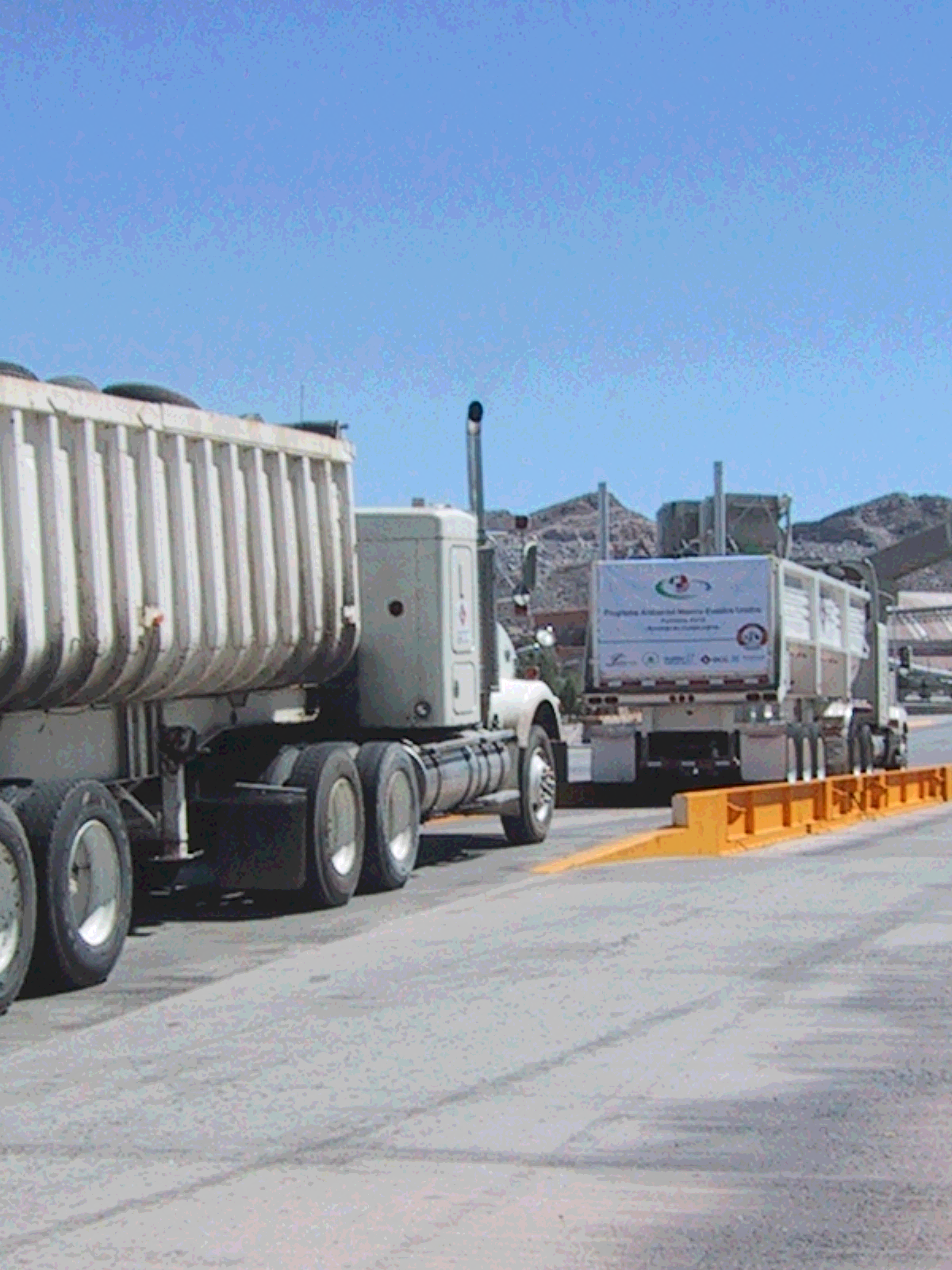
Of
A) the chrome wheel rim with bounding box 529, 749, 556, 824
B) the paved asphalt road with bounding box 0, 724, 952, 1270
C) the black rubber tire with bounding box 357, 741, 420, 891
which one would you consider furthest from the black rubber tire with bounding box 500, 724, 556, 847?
the paved asphalt road with bounding box 0, 724, 952, 1270

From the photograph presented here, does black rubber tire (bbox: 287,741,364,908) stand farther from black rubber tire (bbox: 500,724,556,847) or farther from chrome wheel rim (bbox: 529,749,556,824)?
chrome wheel rim (bbox: 529,749,556,824)

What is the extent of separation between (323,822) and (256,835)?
18.4 inches

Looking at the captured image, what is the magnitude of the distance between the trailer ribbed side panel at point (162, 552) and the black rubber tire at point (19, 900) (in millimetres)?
837

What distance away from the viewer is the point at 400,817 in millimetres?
15102

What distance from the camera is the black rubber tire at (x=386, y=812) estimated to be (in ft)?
47.9

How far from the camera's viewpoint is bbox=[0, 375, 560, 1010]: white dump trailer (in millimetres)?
10586

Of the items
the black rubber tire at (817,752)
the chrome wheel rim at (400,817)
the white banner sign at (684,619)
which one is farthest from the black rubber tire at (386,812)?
the black rubber tire at (817,752)

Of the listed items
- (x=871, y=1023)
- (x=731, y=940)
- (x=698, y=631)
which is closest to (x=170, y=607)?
(x=731, y=940)

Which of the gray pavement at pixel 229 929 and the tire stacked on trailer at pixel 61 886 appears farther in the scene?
the gray pavement at pixel 229 929

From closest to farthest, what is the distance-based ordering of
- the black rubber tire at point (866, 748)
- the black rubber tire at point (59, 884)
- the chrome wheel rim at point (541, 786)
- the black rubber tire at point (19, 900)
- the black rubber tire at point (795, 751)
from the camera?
the black rubber tire at point (19, 900) → the black rubber tire at point (59, 884) → the chrome wheel rim at point (541, 786) → the black rubber tire at point (795, 751) → the black rubber tire at point (866, 748)

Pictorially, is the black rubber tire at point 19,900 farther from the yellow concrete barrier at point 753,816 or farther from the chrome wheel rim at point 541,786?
the chrome wheel rim at point 541,786

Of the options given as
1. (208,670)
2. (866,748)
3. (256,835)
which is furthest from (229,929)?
(866,748)

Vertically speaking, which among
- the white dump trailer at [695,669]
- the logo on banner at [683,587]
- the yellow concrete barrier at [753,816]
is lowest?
the yellow concrete barrier at [753,816]

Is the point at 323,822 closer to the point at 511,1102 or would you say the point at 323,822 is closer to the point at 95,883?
the point at 95,883
